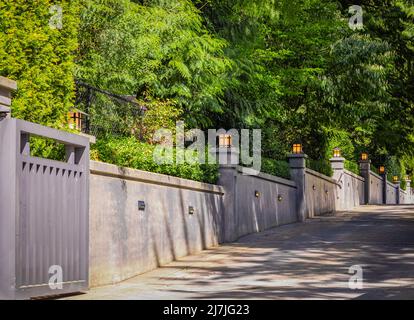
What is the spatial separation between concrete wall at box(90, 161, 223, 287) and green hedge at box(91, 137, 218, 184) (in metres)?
0.32

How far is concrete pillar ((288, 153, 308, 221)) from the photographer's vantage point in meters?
29.1

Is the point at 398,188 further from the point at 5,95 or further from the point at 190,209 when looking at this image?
the point at 5,95

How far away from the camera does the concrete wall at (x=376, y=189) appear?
49075 mm

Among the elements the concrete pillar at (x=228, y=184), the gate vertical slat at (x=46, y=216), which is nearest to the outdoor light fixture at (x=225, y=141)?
the concrete pillar at (x=228, y=184)

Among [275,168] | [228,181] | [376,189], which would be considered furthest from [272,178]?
[376,189]

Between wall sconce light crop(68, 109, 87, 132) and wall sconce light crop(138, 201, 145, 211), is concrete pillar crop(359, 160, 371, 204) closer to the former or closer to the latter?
wall sconce light crop(68, 109, 87, 132)

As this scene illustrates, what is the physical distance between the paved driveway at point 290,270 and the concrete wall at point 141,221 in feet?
1.02

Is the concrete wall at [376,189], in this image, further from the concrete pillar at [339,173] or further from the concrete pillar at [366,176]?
the concrete pillar at [339,173]

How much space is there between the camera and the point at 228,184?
21.1 m

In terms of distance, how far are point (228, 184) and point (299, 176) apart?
8.63m

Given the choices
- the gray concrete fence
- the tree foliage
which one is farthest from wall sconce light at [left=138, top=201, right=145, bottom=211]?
the tree foliage
